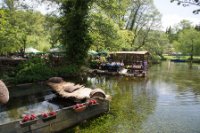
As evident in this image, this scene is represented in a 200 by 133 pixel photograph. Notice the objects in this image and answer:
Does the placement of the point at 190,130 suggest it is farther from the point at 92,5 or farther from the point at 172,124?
the point at 92,5

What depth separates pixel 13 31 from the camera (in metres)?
25.9

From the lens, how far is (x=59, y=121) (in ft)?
38.8

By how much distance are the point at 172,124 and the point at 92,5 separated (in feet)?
64.2

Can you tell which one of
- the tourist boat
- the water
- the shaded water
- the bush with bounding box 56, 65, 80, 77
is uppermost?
the bush with bounding box 56, 65, 80, 77

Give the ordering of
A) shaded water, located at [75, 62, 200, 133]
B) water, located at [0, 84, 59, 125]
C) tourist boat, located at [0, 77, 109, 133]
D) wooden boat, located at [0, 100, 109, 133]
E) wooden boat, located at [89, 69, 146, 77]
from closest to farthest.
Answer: wooden boat, located at [0, 100, 109, 133] → tourist boat, located at [0, 77, 109, 133] → shaded water, located at [75, 62, 200, 133] → water, located at [0, 84, 59, 125] → wooden boat, located at [89, 69, 146, 77]

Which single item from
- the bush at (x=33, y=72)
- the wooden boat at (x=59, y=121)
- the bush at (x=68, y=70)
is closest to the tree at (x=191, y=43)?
the bush at (x=68, y=70)

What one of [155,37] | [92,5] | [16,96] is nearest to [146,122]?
[16,96]

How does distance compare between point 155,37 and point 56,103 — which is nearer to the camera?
point 56,103

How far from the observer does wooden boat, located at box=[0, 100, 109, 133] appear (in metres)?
9.96

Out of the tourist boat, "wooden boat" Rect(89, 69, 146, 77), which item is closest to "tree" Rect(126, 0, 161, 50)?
"wooden boat" Rect(89, 69, 146, 77)

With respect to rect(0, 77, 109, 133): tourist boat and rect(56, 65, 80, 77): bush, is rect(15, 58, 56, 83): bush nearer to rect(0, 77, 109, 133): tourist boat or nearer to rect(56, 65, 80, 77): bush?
rect(56, 65, 80, 77): bush

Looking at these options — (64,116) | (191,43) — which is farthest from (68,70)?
(191,43)

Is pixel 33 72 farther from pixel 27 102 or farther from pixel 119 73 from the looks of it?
pixel 119 73

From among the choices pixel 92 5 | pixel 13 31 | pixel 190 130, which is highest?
pixel 92 5
